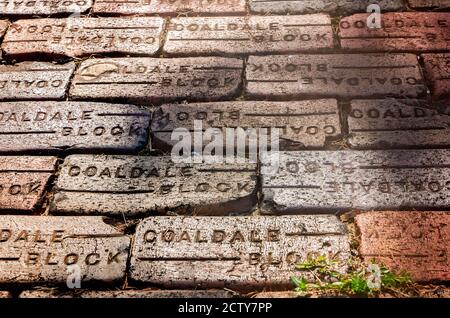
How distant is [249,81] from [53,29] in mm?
983

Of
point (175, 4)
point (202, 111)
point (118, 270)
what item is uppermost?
point (175, 4)

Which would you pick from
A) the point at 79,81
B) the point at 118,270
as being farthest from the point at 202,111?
the point at 118,270

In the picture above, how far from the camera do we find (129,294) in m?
1.33

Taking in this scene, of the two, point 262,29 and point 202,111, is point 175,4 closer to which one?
point 262,29

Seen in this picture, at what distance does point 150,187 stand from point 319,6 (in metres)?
1.21

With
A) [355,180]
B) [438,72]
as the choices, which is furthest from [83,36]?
[438,72]

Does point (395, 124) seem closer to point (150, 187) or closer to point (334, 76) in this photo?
point (334, 76)

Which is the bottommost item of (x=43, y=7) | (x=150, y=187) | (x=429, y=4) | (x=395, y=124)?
(x=150, y=187)

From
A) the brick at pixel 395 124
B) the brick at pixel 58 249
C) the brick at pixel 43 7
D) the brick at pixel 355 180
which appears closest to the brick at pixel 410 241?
the brick at pixel 355 180

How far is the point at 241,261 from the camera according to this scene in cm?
136

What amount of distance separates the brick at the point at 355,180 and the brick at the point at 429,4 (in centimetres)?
85
